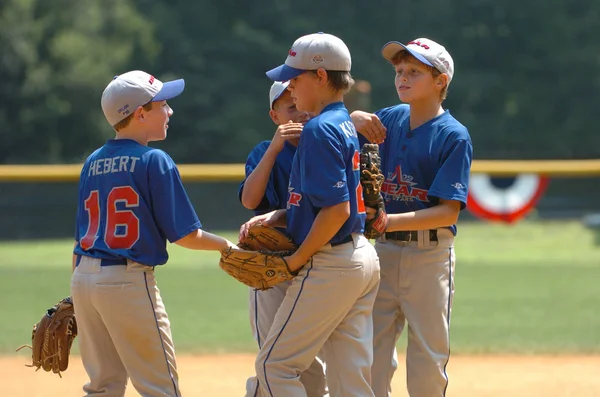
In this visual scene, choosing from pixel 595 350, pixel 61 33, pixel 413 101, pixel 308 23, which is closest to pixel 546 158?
pixel 308 23

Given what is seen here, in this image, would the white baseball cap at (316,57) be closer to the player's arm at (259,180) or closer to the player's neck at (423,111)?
the player's arm at (259,180)

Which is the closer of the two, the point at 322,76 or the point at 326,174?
the point at 326,174

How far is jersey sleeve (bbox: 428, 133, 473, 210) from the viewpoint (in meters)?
3.74

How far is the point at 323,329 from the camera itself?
345 centimetres

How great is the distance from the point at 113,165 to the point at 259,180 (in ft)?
1.76

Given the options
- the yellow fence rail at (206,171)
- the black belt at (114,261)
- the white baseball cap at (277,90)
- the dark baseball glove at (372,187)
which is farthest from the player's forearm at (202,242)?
the yellow fence rail at (206,171)

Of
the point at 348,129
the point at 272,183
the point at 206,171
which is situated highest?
the point at 348,129

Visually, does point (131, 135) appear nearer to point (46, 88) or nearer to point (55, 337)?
point (55, 337)

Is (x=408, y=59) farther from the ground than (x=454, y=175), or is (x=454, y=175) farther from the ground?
(x=408, y=59)

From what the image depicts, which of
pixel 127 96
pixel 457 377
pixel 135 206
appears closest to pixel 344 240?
pixel 135 206

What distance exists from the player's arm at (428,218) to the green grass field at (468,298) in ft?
9.70

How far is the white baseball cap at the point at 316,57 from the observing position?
11.3 feet

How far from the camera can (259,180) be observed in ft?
12.2

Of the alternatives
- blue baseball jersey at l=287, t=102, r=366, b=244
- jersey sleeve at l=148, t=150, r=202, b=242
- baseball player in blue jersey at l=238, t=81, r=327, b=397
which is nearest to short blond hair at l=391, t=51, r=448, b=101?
baseball player in blue jersey at l=238, t=81, r=327, b=397
